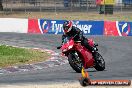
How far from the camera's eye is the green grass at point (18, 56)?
21844 mm

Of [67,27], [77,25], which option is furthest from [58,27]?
[67,27]

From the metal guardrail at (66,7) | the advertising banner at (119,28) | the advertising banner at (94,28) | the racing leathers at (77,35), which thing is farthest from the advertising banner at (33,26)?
the racing leathers at (77,35)

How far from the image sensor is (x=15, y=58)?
2302 centimetres

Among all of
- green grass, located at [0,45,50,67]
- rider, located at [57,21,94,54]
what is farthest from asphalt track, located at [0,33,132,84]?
green grass, located at [0,45,50,67]

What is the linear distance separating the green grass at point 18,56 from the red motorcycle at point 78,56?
436cm

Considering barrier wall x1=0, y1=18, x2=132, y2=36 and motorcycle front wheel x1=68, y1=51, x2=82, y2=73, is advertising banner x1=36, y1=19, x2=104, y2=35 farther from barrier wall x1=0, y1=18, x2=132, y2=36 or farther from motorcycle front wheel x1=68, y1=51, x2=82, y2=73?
motorcycle front wheel x1=68, y1=51, x2=82, y2=73

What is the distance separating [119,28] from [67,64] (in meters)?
16.0

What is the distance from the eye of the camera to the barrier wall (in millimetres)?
37188

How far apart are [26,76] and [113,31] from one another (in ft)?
66.1

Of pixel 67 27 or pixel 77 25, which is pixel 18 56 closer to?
pixel 67 27

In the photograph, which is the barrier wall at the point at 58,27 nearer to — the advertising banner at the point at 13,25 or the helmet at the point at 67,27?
the advertising banner at the point at 13,25

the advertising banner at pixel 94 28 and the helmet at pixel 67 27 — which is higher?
the helmet at pixel 67 27

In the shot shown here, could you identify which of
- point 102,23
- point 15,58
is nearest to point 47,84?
point 15,58

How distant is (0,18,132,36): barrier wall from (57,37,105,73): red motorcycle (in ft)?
62.5
